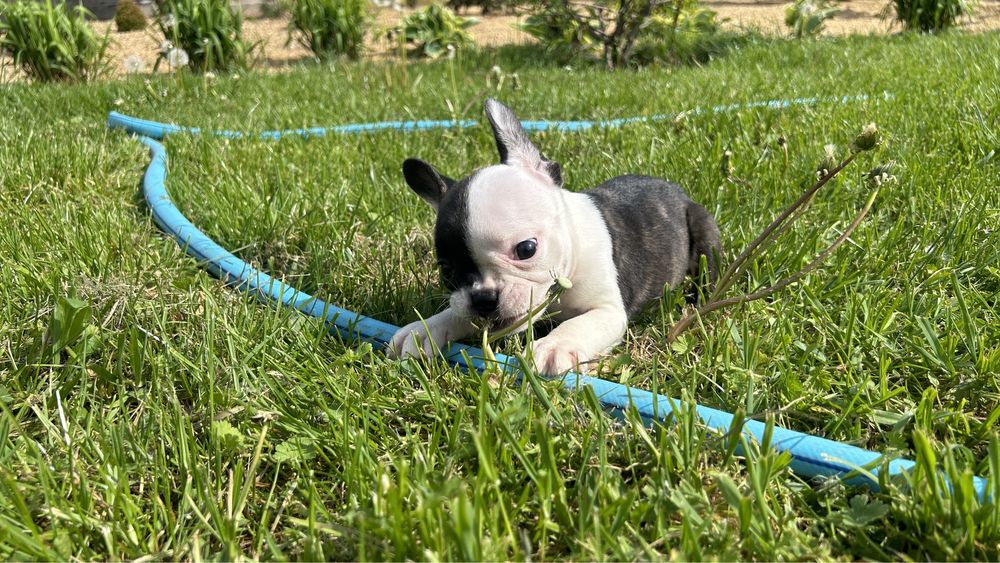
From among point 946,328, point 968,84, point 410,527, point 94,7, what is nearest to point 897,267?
point 946,328

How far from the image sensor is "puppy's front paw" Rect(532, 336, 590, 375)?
2.25 meters

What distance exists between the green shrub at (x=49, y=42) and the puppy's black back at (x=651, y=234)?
25.9ft

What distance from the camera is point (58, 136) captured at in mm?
5152

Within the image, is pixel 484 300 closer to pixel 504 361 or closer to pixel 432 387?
pixel 504 361

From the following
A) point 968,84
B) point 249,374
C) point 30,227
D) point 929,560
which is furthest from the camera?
point 968,84

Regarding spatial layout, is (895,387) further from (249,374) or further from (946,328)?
(249,374)

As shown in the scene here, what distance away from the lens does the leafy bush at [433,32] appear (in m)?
11.2

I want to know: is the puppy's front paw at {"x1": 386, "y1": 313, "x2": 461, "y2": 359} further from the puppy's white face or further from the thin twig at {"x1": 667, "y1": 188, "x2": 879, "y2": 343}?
the thin twig at {"x1": 667, "y1": 188, "x2": 879, "y2": 343}

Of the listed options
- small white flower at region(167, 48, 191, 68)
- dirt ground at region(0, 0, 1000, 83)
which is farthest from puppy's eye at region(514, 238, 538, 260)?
dirt ground at region(0, 0, 1000, 83)

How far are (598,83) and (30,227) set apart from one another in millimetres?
5371

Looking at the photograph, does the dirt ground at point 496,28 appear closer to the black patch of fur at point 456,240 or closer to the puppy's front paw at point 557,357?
the black patch of fur at point 456,240

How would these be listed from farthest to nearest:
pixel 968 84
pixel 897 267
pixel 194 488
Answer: pixel 968 84 < pixel 897 267 < pixel 194 488

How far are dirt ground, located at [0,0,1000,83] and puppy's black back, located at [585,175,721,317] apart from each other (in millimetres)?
8040

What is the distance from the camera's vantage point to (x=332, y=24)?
35.5 feet
